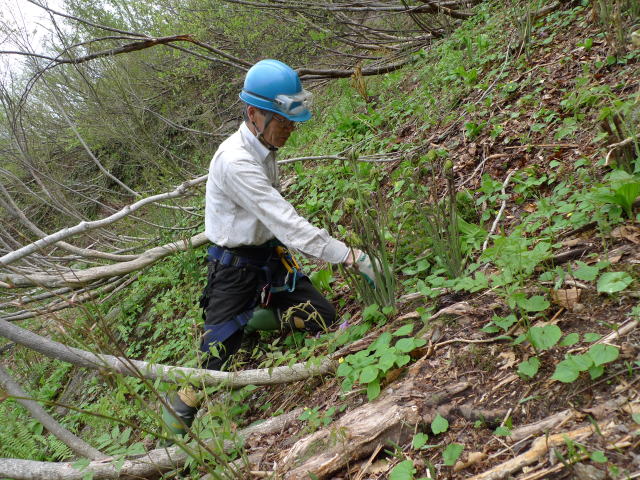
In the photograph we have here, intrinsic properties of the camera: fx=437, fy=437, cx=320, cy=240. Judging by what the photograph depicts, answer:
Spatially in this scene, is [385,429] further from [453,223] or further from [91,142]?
[91,142]

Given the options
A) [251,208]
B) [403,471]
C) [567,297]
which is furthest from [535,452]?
[251,208]

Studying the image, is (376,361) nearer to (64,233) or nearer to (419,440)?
(419,440)

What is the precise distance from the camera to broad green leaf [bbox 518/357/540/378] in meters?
1.54

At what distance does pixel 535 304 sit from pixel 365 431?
0.85 meters

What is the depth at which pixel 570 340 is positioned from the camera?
1.57 meters

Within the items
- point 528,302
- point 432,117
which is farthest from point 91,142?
point 528,302

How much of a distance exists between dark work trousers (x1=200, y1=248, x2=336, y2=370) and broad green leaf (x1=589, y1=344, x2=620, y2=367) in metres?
1.68

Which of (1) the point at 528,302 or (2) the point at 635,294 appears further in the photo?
(1) the point at 528,302

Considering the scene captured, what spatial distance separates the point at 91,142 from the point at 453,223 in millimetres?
7909

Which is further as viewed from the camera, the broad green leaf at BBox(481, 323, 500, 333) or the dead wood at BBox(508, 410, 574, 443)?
the broad green leaf at BBox(481, 323, 500, 333)

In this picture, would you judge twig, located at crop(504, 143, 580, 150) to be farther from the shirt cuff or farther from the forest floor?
the shirt cuff

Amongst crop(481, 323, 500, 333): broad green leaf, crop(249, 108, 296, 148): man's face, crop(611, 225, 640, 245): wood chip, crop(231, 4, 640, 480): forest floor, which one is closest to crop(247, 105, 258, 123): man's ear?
crop(249, 108, 296, 148): man's face

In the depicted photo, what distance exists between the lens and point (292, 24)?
6.69m

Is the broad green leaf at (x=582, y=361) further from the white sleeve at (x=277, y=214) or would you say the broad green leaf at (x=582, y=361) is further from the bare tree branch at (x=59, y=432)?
the bare tree branch at (x=59, y=432)
